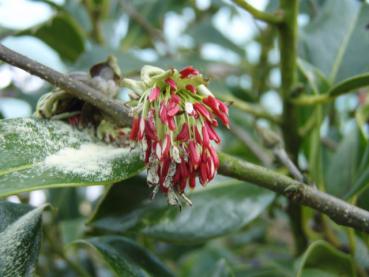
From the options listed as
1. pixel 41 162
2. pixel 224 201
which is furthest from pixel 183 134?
pixel 224 201

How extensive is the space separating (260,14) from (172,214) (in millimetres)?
358

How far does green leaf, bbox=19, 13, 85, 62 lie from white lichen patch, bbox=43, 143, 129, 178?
0.80m

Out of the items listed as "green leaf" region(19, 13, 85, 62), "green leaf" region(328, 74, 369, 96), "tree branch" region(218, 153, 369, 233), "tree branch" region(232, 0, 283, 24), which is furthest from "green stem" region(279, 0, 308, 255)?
"green leaf" region(19, 13, 85, 62)

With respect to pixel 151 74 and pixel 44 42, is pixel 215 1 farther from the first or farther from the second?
pixel 151 74

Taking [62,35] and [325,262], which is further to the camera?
[62,35]

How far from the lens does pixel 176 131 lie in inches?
25.7

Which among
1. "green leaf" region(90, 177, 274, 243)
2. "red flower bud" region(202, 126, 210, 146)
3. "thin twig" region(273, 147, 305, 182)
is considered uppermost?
"red flower bud" region(202, 126, 210, 146)

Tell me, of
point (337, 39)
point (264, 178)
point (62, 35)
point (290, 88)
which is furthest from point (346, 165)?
point (62, 35)

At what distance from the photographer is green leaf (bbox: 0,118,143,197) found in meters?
0.57

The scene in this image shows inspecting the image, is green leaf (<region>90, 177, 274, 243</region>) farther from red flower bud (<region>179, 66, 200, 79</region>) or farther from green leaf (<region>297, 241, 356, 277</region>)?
red flower bud (<region>179, 66, 200, 79</region>)

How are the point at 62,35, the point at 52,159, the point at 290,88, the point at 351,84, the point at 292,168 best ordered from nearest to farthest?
1. the point at 52,159
2. the point at 292,168
3. the point at 351,84
4. the point at 290,88
5. the point at 62,35

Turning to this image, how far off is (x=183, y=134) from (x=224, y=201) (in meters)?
0.33

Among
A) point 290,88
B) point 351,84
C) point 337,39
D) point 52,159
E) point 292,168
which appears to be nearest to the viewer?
point 52,159

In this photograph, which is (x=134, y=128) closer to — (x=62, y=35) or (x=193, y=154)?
(x=193, y=154)
